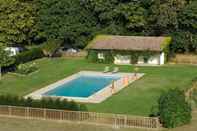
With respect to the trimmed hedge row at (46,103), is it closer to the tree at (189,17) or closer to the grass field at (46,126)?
the grass field at (46,126)

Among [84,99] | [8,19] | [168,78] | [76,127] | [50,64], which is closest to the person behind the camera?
[76,127]

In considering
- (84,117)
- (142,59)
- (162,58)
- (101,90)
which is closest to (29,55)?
(142,59)

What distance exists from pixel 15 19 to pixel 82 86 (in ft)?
70.1

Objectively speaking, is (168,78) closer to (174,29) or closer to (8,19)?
(174,29)

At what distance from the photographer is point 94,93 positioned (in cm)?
5331

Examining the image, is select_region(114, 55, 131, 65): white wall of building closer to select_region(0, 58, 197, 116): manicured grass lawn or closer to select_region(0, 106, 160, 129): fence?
select_region(0, 58, 197, 116): manicured grass lawn

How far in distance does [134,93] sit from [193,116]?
29.0ft

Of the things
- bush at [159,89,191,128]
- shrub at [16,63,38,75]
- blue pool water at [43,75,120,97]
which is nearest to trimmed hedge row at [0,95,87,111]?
bush at [159,89,191,128]

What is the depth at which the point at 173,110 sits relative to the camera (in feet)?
133

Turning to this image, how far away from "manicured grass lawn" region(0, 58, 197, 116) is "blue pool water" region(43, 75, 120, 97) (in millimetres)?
2047

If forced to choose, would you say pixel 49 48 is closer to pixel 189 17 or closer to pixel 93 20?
pixel 93 20

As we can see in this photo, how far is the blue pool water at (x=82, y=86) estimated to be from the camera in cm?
5331

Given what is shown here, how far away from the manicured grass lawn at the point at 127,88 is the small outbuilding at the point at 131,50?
1713mm

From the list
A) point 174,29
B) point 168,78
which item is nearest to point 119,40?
point 174,29
